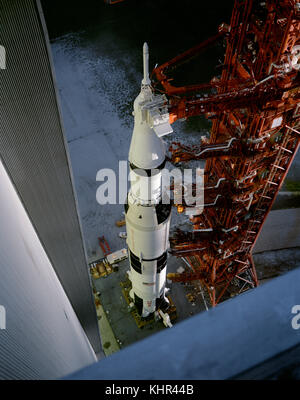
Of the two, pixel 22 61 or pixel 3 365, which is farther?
pixel 22 61

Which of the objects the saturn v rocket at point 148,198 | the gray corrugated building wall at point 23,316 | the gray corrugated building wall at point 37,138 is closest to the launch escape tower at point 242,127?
the saturn v rocket at point 148,198

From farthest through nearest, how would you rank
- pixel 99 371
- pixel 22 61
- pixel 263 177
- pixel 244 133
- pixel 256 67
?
pixel 263 177 < pixel 244 133 < pixel 256 67 < pixel 22 61 < pixel 99 371

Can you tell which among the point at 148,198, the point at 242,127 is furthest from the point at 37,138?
the point at 242,127

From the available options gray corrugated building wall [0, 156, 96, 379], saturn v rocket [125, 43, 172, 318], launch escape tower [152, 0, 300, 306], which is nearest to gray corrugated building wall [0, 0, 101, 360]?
gray corrugated building wall [0, 156, 96, 379]

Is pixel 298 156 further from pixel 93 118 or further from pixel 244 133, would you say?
pixel 93 118

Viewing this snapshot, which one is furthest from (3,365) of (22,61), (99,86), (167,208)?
(99,86)

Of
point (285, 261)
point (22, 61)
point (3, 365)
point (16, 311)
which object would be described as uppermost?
point (22, 61)
